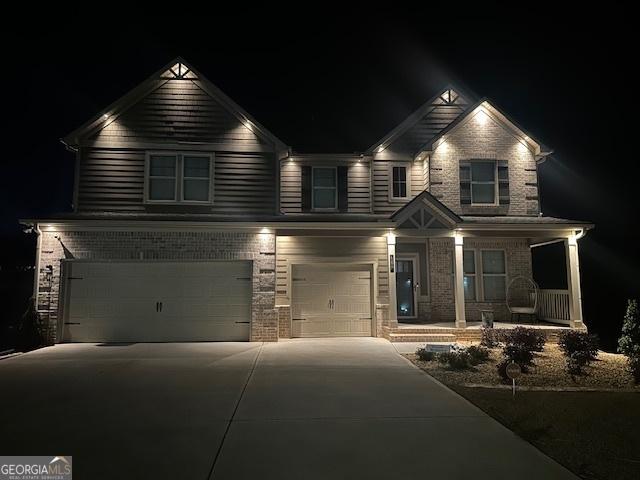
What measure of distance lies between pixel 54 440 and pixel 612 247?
31.6 m

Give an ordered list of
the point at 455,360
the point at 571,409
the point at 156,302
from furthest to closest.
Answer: the point at 156,302
the point at 455,360
the point at 571,409

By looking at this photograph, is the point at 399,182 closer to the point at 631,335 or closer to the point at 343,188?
the point at 343,188

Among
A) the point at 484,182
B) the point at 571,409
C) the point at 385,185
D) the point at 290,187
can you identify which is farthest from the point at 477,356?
the point at 290,187

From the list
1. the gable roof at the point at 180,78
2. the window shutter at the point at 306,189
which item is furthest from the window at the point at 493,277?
the gable roof at the point at 180,78

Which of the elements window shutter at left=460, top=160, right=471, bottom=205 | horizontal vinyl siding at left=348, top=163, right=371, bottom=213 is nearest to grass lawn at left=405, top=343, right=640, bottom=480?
window shutter at left=460, top=160, right=471, bottom=205

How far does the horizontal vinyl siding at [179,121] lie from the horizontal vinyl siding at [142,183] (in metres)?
0.55

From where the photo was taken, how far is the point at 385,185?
46.2 feet

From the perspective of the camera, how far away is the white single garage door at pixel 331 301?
12664 mm

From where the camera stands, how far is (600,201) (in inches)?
1268

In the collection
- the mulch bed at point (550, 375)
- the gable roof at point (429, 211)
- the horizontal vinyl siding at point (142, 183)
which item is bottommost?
the mulch bed at point (550, 375)

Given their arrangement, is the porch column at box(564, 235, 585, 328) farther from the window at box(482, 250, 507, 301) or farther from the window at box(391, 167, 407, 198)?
the window at box(391, 167, 407, 198)

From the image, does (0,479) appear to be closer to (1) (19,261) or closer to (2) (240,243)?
(2) (240,243)

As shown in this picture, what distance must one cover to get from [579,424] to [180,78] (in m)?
13.4

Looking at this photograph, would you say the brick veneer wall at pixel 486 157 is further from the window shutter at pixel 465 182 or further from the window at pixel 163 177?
the window at pixel 163 177
